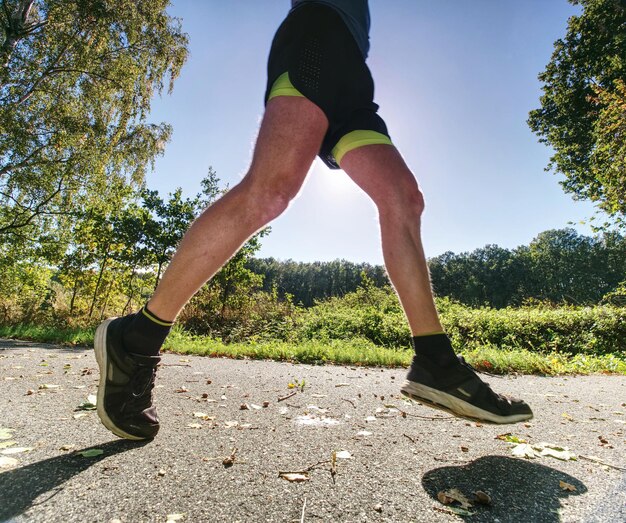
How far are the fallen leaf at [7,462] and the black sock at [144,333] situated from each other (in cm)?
48

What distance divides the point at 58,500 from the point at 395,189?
5.12 ft

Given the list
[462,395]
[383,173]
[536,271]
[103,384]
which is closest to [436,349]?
[462,395]

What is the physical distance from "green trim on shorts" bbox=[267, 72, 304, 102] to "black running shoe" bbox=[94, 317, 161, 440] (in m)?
1.10

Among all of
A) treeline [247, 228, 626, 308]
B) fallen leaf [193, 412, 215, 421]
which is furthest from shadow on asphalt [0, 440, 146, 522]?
treeline [247, 228, 626, 308]

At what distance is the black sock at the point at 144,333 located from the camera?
136 cm

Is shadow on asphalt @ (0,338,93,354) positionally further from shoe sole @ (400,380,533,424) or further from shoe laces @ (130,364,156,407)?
shoe sole @ (400,380,533,424)

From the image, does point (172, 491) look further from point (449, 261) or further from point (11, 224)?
point (449, 261)

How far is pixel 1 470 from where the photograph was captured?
1.15m

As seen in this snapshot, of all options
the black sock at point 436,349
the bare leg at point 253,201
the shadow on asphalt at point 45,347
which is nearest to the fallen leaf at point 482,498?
the black sock at point 436,349

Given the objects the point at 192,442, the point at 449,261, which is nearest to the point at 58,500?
the point at 192,442

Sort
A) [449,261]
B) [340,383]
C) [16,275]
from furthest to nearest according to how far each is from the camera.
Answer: [449,261], [16,275], [340,383]

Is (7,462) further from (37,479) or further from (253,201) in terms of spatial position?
(253,201)

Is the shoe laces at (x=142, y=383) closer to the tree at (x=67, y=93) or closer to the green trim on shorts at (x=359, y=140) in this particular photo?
the green trim on shorts at (x=359, y=140)

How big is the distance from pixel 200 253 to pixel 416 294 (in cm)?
89
